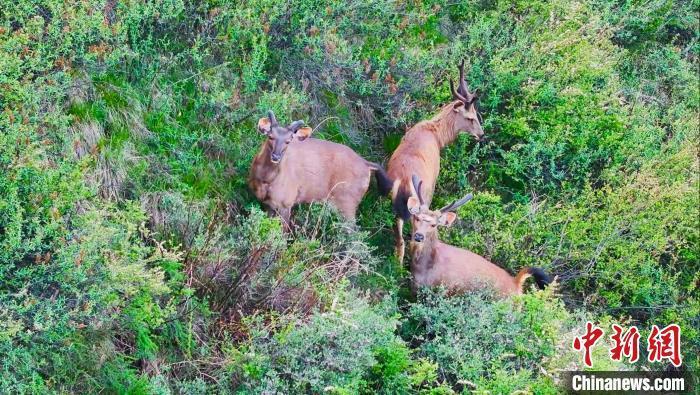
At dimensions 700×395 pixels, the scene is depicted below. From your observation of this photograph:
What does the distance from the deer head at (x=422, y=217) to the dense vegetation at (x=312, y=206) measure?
1.67 feet

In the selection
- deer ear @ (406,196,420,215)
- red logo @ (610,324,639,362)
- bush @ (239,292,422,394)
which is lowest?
red logo @ (610,324,639,362)

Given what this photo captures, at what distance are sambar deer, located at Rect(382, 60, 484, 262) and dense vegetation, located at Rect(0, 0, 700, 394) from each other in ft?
0.91

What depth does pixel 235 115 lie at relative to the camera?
366 inches

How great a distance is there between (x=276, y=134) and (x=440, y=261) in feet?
7.18

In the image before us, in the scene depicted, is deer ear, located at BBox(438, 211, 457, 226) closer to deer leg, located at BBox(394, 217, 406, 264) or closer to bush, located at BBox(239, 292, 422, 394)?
deer leg, located at BBox(394, 217, 406, 264)

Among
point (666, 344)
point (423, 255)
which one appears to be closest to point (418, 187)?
point (423, 255)

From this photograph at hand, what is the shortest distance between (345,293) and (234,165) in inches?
83.2

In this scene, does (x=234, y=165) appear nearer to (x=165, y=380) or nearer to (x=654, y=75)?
(x=165, y=380)

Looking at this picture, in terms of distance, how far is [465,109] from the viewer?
34.8 ft

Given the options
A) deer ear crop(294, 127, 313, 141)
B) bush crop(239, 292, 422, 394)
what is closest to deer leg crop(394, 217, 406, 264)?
deer ear crop(294, 127, 313, 141)

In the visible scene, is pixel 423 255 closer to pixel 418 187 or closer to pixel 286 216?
pixel 418 187

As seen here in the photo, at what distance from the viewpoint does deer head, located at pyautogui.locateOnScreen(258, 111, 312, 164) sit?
27.6 ft

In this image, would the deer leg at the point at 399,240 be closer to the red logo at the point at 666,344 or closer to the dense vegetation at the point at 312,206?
the dense vegetation at the point at 312,206

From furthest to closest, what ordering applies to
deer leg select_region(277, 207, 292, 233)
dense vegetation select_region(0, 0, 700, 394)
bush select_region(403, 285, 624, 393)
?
deer leg select_region(277, 207, 292, 233)
bush select_region(403, 285, 624, 393)
dense vegetation select_region(0, 0, 700, 394)
